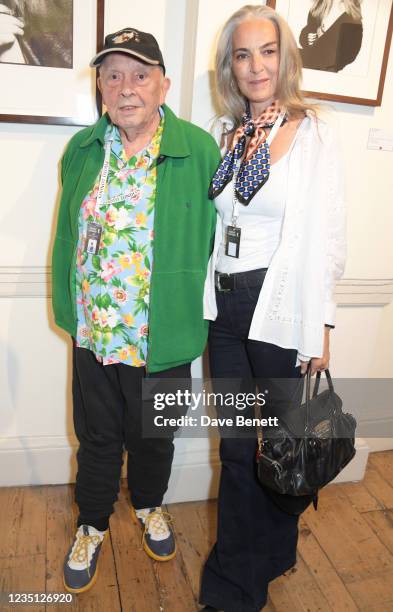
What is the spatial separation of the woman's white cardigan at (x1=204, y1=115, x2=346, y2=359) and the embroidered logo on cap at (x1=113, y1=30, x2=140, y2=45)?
0.49m

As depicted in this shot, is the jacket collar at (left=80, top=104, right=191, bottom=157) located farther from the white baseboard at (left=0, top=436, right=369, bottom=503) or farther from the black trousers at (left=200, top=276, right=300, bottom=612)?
the white baseboard at (left=0, top=436, right=369, bottom=503)

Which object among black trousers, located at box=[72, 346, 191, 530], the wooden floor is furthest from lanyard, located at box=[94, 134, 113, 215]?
the wooden floor

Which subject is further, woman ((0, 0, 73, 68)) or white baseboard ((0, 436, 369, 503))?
white baseboard ((0, 436, 369, 503))

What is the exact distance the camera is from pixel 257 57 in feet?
4.31

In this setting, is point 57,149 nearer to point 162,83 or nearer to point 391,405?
point 162,83

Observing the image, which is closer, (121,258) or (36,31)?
(121,258)

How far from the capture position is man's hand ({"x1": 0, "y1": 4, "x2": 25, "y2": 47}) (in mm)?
1479

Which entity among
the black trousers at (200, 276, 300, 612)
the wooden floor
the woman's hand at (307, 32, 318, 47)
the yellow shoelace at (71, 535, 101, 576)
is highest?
the woman's hand at (307, 32, 318, 47)

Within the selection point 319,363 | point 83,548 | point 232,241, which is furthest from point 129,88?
point 83,548

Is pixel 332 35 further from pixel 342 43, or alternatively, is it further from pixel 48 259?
pixel 48 259

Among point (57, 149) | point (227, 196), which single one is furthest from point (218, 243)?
point (57, 149)

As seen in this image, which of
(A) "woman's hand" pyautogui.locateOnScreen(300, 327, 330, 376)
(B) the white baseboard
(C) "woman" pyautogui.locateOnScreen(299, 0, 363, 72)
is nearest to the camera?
(A) "woman's hand" pyautogui.locateOnScreen(300, 327, 330, 376)

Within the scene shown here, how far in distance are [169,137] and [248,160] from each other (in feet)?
0.74

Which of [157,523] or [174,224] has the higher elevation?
[174,224]
